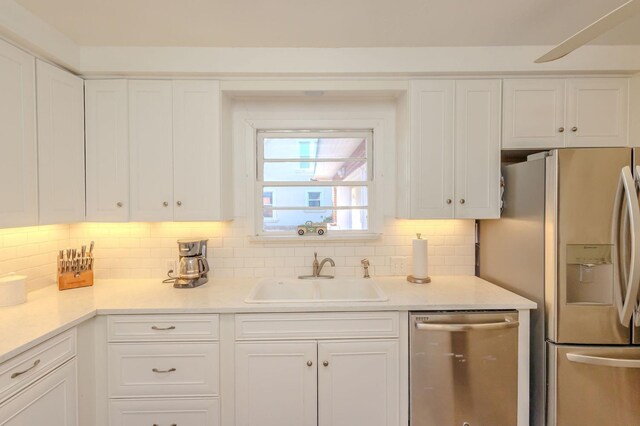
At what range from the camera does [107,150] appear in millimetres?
2100

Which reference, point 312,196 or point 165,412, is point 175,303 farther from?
point 312,196

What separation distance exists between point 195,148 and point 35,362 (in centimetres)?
135

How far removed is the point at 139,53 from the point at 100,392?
199cm

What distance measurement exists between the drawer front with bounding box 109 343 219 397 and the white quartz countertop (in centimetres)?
21

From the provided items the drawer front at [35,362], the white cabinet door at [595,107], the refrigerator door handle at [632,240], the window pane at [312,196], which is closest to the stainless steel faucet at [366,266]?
the window pane at [312,196]

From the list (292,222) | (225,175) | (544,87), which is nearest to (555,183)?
(544,87)

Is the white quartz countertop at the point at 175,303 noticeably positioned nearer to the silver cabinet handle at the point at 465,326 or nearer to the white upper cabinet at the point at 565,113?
the silver cabinet handle at the point at 465,326

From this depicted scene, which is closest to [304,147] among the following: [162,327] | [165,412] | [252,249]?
[252,249]

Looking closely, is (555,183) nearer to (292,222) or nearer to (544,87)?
(544,87)

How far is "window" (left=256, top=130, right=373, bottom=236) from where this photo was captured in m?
2.49

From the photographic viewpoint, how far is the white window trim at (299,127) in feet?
7.97

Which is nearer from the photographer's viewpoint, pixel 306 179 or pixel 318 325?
pixel 318 325

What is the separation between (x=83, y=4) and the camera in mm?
1634

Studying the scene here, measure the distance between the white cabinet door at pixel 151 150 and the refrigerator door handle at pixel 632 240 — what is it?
2.52m
